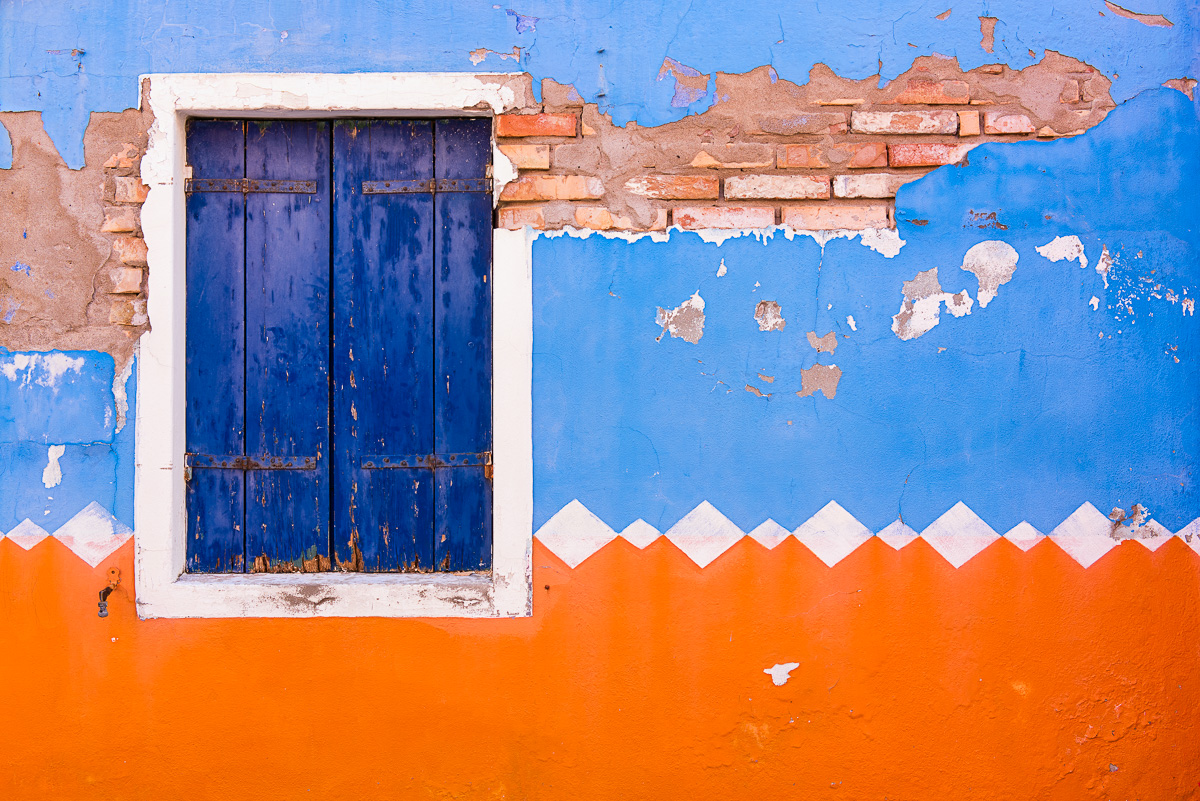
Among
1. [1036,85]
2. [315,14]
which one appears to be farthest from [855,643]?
[315,14]

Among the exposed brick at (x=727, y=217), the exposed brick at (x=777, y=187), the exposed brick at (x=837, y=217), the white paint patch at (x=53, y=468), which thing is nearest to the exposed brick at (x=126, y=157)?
the white paint patch at (x=53, y=468)

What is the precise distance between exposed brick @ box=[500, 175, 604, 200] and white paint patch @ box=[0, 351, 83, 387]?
1467 millimetres

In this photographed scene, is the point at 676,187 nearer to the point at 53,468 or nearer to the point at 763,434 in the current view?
the point at 763,434

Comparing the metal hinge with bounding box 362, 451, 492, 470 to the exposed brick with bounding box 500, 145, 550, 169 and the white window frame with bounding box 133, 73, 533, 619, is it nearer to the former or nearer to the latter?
the white window frame with bounding box 133, 73, 533, 619

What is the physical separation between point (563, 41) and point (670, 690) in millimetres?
2057

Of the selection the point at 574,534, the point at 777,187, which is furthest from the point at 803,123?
the point at 574,534

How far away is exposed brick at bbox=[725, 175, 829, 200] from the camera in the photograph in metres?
2.12

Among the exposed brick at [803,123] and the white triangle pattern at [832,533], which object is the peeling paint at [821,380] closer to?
the white triangle pattern at [832,533]

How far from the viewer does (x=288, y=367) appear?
7.36 feet

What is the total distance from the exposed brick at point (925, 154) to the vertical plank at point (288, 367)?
6.00ft

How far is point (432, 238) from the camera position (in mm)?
2230

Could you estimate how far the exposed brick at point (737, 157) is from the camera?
2129 mm

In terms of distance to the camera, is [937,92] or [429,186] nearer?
[937,92]

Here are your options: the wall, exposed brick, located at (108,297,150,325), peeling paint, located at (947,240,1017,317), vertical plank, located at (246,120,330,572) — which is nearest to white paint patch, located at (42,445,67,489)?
the wall
